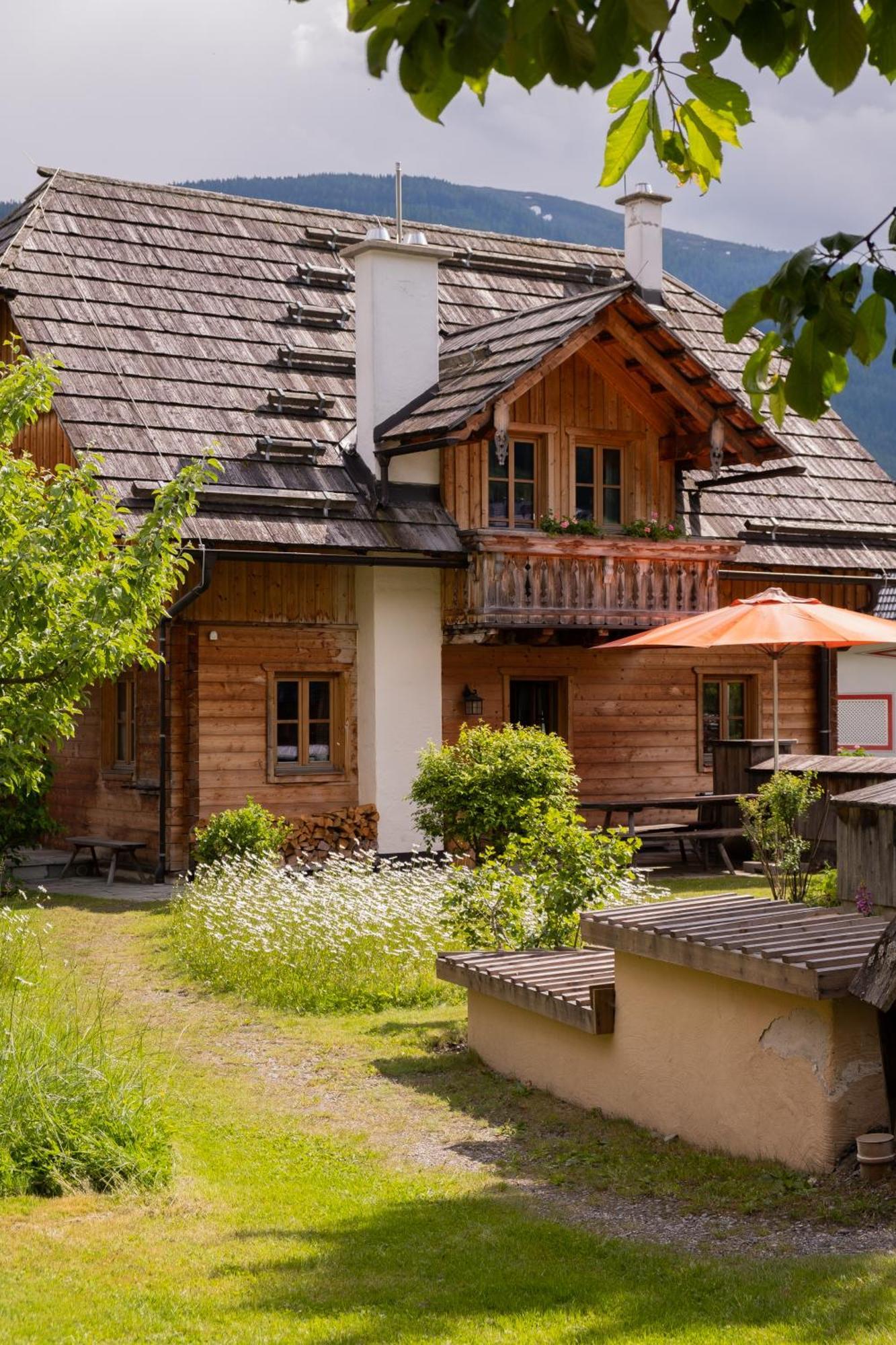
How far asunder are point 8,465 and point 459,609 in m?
Answer: 8.77

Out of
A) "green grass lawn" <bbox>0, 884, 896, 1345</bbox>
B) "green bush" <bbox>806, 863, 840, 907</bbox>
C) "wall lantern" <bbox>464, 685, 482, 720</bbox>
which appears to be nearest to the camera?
"green grass lawn" <bbox>0, 884, 896, 1345</bbox>

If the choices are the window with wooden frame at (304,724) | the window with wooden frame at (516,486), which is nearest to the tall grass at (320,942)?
the window with wooden frame at (304,724)

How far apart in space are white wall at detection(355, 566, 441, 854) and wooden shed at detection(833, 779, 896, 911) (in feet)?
32.0

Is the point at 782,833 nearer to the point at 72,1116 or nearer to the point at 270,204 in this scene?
the point at 72,1116

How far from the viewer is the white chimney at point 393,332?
727 inches

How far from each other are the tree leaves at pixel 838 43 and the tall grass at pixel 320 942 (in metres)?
8.38

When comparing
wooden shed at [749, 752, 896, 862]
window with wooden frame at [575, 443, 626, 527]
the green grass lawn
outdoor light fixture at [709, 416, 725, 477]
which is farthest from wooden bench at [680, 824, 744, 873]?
the green grass lawn

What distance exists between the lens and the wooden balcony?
17.7 meters

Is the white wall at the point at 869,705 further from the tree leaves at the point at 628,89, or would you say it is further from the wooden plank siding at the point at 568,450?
the tree leaves at the point at 628,89

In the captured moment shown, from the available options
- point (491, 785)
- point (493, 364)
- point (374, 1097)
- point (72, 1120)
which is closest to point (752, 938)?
point (374, 1097)

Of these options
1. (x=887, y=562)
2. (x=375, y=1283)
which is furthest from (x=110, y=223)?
(x=375, y=1283)

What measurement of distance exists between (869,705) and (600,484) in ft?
20.5

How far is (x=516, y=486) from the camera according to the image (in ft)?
62.0

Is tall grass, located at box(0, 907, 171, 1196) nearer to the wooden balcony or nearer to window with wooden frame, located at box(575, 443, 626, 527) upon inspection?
the wooden balcony
